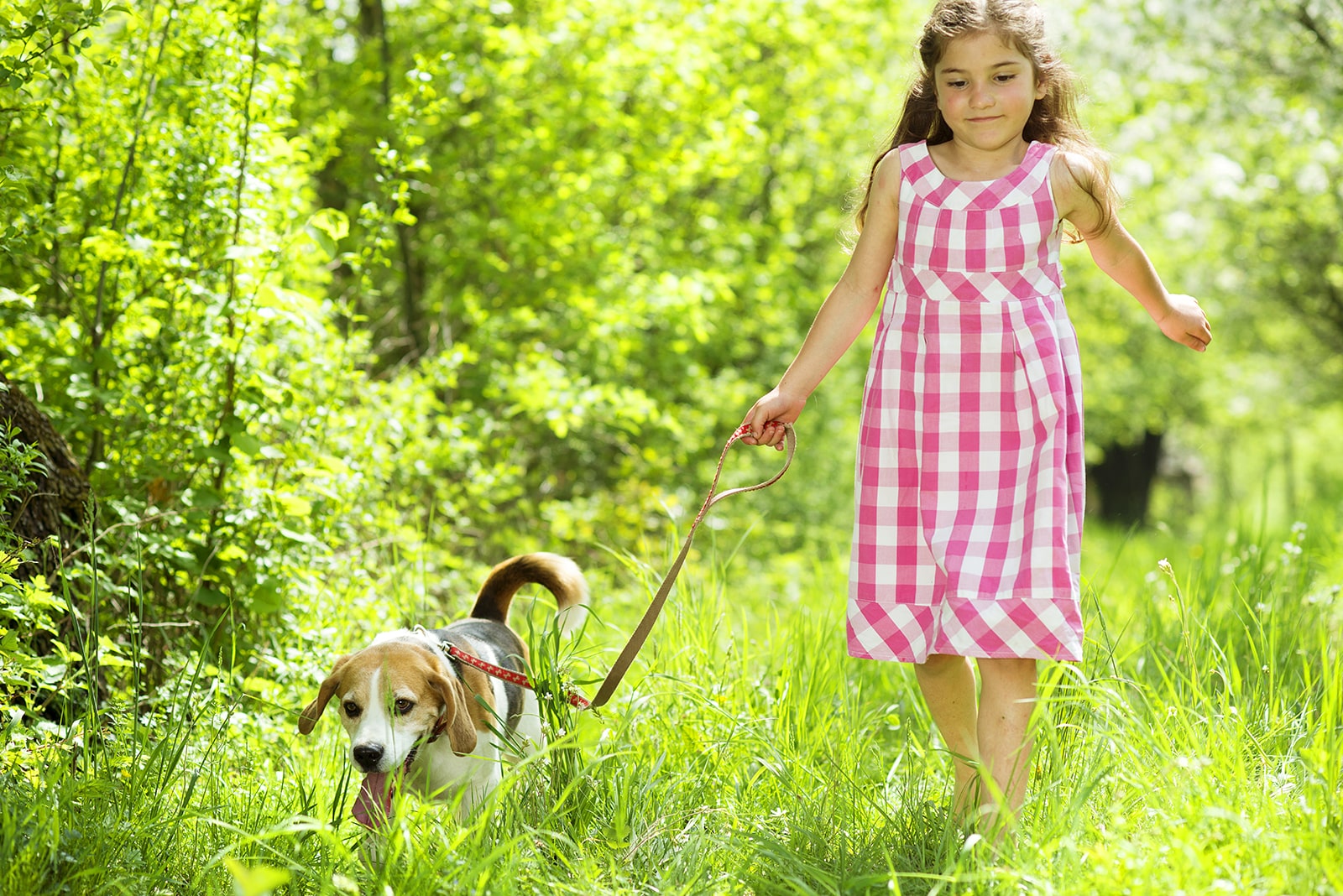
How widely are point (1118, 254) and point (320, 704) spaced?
2.13 metres

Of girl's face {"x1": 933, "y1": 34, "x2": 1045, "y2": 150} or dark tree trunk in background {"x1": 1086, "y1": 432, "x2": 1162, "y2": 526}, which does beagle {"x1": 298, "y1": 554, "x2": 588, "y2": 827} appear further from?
dark tree trunk in background {"x1": 1086, "y1": 432, "x2": 1162, "y2": 526}

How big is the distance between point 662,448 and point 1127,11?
6.25m

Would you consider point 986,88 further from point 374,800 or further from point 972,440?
point 374,800

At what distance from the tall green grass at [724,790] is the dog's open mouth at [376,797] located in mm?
48

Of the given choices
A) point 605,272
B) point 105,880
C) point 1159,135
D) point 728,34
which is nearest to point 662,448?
point 605,272

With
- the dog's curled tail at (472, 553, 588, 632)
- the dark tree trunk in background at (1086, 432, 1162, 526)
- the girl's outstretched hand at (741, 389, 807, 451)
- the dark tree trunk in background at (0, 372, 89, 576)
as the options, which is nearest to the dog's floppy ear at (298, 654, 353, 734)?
the dog's curled tail at (472, 553, 588, 632)

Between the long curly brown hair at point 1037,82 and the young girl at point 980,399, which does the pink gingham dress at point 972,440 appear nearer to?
the young girl at point 980,399

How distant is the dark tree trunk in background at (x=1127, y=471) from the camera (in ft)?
73.7

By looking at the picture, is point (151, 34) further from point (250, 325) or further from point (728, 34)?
point (728, 34)

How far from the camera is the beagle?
2621 millimetres

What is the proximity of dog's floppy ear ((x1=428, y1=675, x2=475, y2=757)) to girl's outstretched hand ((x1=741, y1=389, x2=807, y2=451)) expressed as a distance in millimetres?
898

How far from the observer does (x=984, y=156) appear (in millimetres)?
2797

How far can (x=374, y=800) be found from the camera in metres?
2.54

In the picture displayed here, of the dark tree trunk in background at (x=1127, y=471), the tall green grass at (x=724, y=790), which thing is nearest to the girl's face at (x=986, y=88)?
the tall green grass at (x=724, y=790)
